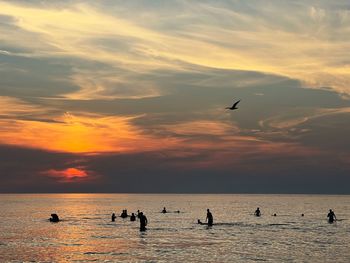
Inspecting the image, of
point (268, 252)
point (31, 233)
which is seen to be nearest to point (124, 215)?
point (31, 233)

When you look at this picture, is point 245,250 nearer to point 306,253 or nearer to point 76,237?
point 306,253

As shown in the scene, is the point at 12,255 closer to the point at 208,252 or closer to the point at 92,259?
the point at 92,259

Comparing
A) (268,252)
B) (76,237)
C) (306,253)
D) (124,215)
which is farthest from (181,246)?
(124,215)

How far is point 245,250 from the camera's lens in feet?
180

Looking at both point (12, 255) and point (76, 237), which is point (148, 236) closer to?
point (76, 237)

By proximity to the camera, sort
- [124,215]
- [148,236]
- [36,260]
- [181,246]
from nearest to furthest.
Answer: [36,260] → [181,246] → [148,236] → [124,215]

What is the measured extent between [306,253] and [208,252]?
31.6 feet

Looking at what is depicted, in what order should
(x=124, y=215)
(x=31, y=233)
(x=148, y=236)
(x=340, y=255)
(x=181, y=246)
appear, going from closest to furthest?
(x=340, y=255)
(x=181, y=246)
(x=148, y=236)
(x=31, y=233)
(x=124, y=215)

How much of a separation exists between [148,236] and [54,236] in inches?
478

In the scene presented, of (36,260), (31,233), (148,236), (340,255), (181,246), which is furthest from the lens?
(31,233)

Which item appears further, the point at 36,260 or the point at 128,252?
the point at 128,252

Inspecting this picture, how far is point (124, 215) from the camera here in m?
97.3

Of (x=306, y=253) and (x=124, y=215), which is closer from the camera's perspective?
(x=306, y=253)

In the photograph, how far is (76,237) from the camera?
6769 cm
